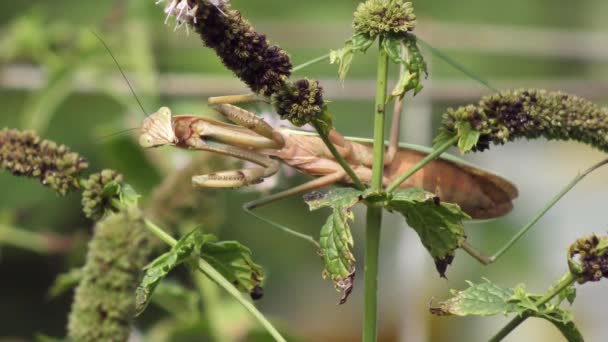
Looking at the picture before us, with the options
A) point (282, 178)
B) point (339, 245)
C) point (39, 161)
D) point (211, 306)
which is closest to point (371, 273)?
point (339, 245)

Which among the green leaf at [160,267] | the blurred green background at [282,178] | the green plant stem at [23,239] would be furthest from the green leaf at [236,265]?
the green plant stem at [23,239]

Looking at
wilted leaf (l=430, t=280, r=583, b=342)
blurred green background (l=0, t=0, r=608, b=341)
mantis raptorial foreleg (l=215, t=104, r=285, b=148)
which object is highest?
mantis raptorial foreleg (l=215, t=104, r=285, b=148)

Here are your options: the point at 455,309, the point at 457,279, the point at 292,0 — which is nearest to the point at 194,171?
the point at 455,309

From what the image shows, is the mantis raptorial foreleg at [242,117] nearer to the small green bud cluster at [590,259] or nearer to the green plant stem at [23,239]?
the small green bud cluster at [590,259]

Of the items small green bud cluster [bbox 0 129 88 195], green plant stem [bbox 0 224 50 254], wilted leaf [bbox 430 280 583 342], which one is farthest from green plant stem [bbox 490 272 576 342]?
green plant stem [bbox 0 224 50 254]

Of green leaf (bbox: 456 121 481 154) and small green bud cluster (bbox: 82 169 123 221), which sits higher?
green leaf (bbox: 456 121 481 154)

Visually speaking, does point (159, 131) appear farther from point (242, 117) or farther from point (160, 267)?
point (160, 267)

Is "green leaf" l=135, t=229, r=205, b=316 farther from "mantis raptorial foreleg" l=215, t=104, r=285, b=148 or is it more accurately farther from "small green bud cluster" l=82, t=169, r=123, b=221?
"mantis raptorial foreleg" l=215, t=104, r=285, b=148
